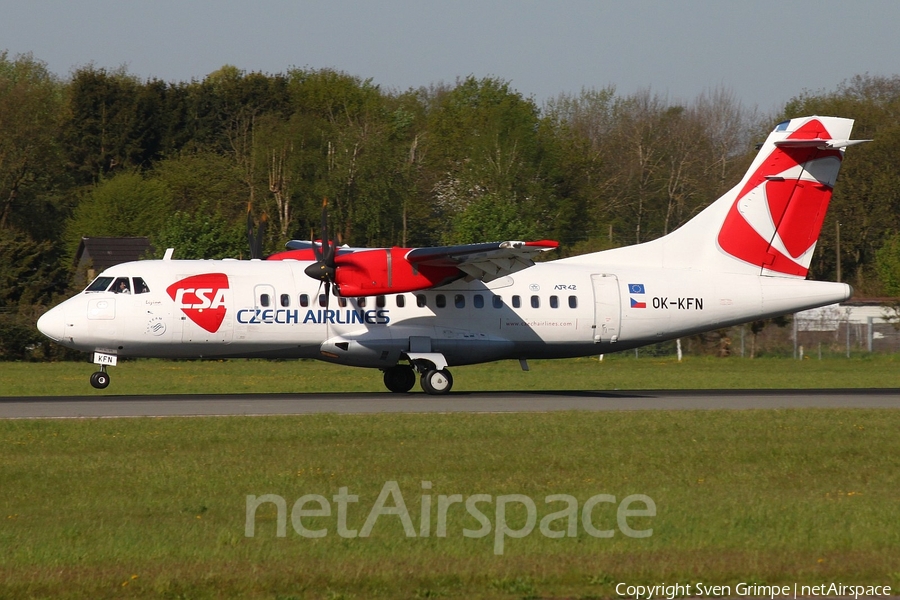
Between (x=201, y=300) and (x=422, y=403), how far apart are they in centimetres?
517

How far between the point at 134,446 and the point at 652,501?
24.9ft

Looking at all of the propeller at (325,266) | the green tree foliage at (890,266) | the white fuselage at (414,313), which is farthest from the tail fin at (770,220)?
the green tree foliage at (890,266)

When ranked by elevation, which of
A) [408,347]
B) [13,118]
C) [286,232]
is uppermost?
[13,118]

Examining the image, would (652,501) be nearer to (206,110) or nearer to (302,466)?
(302,466)

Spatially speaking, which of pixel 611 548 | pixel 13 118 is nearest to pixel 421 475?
pixel 611 548

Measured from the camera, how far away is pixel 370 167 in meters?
57.8

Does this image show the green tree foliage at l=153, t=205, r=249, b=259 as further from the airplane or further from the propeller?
the propeller

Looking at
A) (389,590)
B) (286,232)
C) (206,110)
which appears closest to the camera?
(389,590)

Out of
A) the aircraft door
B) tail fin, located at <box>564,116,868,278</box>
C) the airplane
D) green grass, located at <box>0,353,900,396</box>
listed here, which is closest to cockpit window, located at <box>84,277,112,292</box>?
the airplane

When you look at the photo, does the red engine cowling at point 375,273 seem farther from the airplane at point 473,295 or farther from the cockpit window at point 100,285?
the cockpit window at point 100,285

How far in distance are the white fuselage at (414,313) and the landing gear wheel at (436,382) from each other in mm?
441

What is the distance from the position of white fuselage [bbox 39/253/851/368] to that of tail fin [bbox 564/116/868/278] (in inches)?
17.1

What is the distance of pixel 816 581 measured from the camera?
8.41 m
